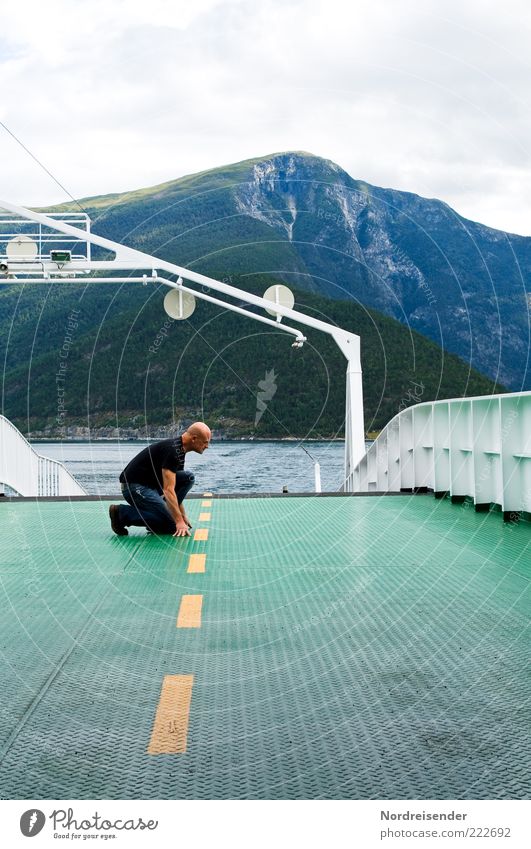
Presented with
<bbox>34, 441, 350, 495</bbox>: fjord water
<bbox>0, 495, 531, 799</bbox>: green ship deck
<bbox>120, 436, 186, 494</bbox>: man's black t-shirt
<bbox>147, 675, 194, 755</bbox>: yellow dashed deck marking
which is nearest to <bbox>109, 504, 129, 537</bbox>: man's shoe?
<bbox>120, 436, 186, 494</bbox>: man's black t-shirt

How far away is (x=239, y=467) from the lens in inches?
3159

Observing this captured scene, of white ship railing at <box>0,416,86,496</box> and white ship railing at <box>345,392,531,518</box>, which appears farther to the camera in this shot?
white ship railing at <box>0,416,86,496</box>

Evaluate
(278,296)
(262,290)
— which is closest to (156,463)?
(278,296)

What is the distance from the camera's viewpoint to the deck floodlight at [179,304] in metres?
18.7

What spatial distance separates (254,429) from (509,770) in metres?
72.3

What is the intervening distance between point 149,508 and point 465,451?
409cm

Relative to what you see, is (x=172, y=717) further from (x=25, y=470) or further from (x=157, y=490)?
(x=25, y=470)

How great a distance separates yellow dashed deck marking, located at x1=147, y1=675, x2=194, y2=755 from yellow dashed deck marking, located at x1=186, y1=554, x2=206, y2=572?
2947mm

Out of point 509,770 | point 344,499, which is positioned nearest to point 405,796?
point 509,770

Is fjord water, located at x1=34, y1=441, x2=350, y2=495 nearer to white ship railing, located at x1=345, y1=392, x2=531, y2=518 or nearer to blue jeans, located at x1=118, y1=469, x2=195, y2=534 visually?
white ship railing, located at x1=345, y1=392, x2=531, y2=518

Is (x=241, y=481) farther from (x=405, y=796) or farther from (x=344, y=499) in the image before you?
(x=405, y=796)

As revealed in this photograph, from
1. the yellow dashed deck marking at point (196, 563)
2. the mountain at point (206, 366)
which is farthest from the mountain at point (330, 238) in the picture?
the yellow dashed deck marking at point (196, 563)

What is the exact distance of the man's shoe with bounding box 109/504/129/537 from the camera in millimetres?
9320

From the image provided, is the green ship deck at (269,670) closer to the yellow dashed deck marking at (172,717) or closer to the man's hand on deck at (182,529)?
the yellow dashed deck marking at (172,717)
